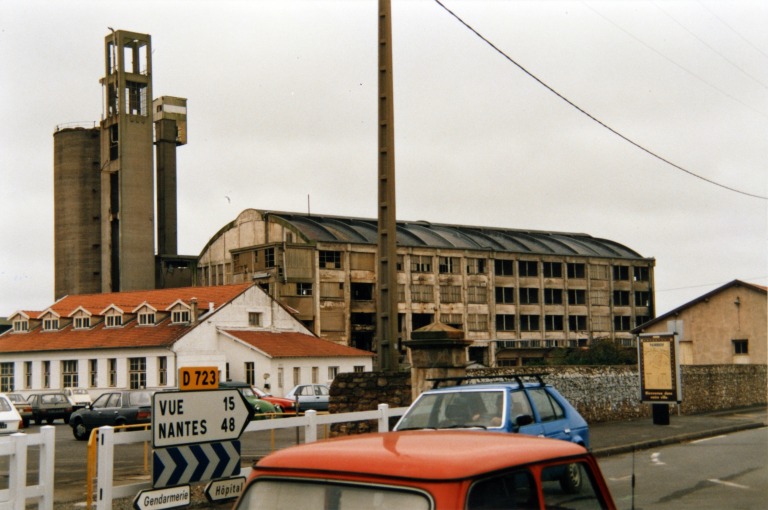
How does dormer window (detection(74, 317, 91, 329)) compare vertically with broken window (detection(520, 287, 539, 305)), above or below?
below

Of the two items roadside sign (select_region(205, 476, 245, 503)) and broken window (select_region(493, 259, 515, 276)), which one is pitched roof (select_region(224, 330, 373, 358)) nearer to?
broken window (select_region(493, 259, 515, 276))

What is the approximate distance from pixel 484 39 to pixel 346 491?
686 inches

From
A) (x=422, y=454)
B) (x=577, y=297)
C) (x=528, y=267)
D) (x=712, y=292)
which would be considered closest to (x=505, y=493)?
(x=422, y=454)

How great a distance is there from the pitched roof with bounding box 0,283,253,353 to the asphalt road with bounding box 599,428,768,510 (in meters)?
42.4

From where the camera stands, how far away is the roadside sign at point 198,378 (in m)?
9.29

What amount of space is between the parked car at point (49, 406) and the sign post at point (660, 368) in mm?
29361

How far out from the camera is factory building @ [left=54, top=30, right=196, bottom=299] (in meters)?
84.5

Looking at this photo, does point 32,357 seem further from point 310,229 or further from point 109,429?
point 109,429

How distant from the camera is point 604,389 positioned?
26.4 meters

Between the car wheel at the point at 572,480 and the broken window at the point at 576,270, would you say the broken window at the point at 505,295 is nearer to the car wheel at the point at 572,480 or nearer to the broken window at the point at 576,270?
the broken window at the point at 576,270

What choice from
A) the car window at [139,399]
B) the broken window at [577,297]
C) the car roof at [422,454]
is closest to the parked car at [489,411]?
the car roof at [422,454]

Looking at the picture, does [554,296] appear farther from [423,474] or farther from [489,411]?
[423,474]

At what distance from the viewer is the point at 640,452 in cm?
2002

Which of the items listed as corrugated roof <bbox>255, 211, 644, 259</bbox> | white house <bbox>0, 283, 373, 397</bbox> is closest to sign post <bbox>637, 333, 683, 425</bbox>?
white house <bbox>0, 283, 373, 397</bbox>
